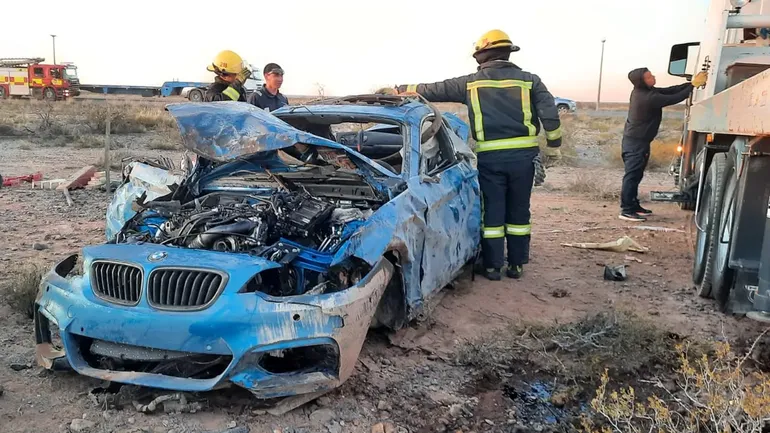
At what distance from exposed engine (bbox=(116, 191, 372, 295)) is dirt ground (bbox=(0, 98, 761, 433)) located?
68cm

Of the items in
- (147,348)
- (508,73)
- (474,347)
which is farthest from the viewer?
(508,73)

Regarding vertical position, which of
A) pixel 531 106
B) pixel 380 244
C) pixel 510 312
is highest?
pixel 531 106

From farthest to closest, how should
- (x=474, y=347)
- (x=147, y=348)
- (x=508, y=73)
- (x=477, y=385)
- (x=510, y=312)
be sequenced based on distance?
(x=508, y=73)
(x=510, y=312)
(x=474, y=347)
(x=477, y=385)
(x=147, y=348)

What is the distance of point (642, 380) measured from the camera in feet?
12.6

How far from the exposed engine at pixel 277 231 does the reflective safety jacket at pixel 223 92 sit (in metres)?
2.79

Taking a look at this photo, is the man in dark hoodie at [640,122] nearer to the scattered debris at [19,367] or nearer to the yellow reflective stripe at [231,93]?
the yellow reflective stripe at [231,93]

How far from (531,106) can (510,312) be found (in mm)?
1970

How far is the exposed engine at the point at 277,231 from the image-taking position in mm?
3594

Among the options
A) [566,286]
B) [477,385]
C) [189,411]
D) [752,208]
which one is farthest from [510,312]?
[189,411]

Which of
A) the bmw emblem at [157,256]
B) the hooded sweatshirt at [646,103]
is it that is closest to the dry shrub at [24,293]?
the bmw emblem at [157,256]

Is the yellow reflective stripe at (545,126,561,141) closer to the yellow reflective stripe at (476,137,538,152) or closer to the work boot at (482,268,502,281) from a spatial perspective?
the yellow reflective stripe at (476,137,538,152)

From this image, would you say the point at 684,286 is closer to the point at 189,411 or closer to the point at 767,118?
the point at 767,118

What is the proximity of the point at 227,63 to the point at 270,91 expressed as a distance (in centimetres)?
59

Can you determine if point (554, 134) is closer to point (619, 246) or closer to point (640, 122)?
point (619, 246)
